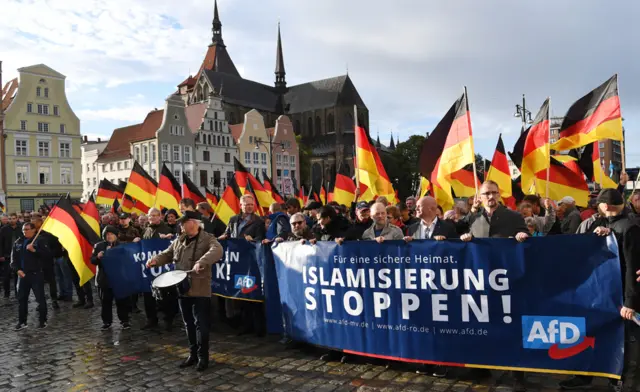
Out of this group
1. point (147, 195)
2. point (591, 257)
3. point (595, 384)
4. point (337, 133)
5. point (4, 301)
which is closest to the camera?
point (591, 257)

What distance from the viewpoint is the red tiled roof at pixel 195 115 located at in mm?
70287

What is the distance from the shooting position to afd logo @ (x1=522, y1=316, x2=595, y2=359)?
4.84 meters

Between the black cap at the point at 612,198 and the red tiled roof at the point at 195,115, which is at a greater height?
the red tiled roof at the point at 195,115

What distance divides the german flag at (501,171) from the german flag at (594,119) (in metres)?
1.90

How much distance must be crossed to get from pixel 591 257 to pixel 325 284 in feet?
9.61

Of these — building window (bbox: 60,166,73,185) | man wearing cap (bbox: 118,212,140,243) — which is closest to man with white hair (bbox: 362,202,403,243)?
man wearing cap (bbox: 118,212,140,243)

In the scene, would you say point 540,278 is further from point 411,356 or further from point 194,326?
point 194,326

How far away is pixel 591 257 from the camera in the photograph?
15.9 ft

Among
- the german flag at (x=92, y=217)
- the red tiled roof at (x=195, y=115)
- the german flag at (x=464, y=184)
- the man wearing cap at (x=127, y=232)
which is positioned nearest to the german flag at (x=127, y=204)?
the man wearing cap at (x=127, y=232)

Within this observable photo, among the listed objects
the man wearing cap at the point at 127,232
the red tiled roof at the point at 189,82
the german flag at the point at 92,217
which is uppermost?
the red tiled roof at the point at 189,82

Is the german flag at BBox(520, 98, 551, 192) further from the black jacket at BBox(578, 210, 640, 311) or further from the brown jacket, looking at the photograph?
the brown jacket

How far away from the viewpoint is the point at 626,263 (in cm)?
462

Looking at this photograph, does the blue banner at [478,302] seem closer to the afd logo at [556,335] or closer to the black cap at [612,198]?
the afd logo at [556,335]

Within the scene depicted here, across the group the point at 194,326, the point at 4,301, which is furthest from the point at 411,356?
the point at 4,301
